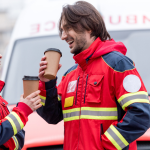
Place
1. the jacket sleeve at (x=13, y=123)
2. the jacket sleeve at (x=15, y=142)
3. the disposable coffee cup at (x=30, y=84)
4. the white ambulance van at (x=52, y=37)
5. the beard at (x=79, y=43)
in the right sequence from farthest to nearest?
the white ambulance van at (x=52, y=37), the beard at (x=79, y=43), the jacket sleeve at (x=15, y=142), the disposable coffee cup at (x=30, y=84), the jacket sleeve at (x=13, y=123)

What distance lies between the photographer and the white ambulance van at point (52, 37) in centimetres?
432

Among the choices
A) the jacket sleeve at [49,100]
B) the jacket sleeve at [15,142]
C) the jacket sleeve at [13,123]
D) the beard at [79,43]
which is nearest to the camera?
the jacket sleeve at [13,123]

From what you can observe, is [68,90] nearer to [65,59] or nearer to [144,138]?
[144,138]

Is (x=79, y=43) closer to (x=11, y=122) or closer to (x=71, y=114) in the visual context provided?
(x=71, y=114)

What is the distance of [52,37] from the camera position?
186 inches

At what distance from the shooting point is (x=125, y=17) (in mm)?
4730

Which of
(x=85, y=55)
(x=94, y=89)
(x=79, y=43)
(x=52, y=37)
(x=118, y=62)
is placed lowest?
(x=94, y=89)

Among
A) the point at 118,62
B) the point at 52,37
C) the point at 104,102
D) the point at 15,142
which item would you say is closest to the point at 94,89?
the point at 104,102

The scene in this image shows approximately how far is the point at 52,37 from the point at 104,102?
92.3 inches

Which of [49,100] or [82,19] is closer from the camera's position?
[82,19]

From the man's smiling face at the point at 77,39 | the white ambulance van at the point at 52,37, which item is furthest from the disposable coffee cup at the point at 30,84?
the white ambulance van at the point at 52,37

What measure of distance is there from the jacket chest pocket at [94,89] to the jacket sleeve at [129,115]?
0.55ft

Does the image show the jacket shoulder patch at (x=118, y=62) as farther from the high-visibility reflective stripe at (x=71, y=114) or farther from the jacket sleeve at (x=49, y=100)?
the jacket sleeve at (x=49, y=100)

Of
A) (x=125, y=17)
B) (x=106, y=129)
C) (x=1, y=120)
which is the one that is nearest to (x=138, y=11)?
(x=125, y=17)
